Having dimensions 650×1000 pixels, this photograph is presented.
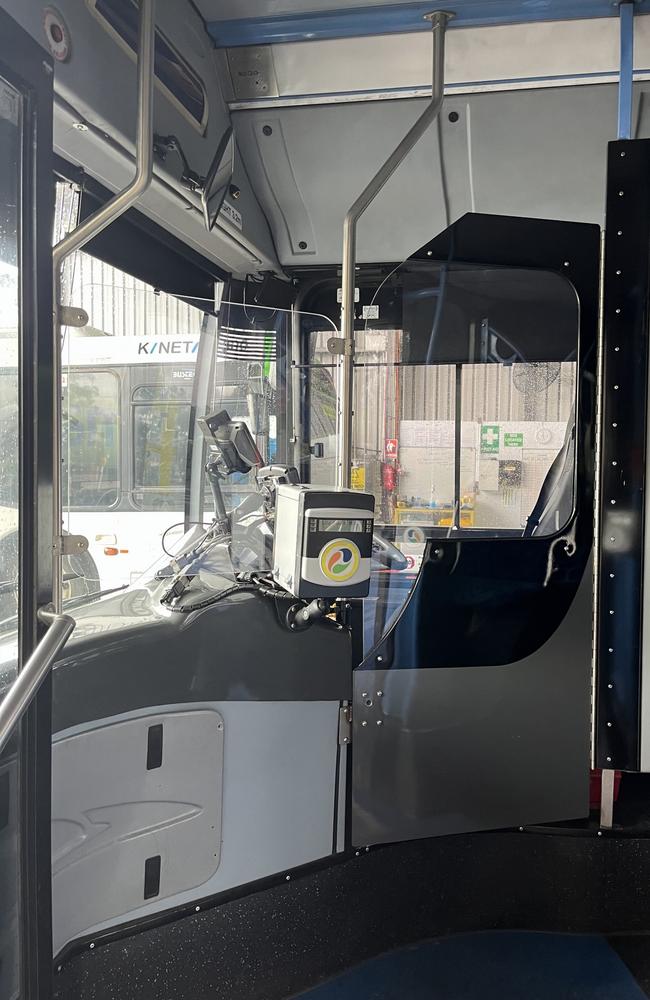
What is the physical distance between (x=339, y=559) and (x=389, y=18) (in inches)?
55.1

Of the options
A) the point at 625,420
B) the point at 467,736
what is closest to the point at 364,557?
the point at 467,736

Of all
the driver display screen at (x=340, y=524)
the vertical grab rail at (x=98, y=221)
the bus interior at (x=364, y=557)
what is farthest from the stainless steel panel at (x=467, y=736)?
the vertical grab rail at (x=98, y=221)

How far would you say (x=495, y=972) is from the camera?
7.35 feet

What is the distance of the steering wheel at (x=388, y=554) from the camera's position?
2248mm

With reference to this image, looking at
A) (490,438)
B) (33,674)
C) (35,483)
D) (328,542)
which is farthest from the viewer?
(490,438)

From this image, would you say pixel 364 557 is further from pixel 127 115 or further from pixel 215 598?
pixel 127 115

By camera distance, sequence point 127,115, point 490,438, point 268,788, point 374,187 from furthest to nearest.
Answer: point 490,438
point 268,788
point 374,187
point 127,115

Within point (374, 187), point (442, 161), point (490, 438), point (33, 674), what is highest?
point (442, 161)

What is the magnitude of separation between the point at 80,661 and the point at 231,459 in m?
0.69

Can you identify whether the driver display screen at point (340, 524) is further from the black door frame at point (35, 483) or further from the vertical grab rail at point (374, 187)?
the black door frame at point (35, 483)

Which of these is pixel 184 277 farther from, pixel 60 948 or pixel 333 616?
pixel 60 948

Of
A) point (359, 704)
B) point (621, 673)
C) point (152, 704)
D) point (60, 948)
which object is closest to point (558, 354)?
point (621, 673)

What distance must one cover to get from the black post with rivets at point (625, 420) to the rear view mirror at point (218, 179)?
110 centimetres

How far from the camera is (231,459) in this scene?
220 cm
